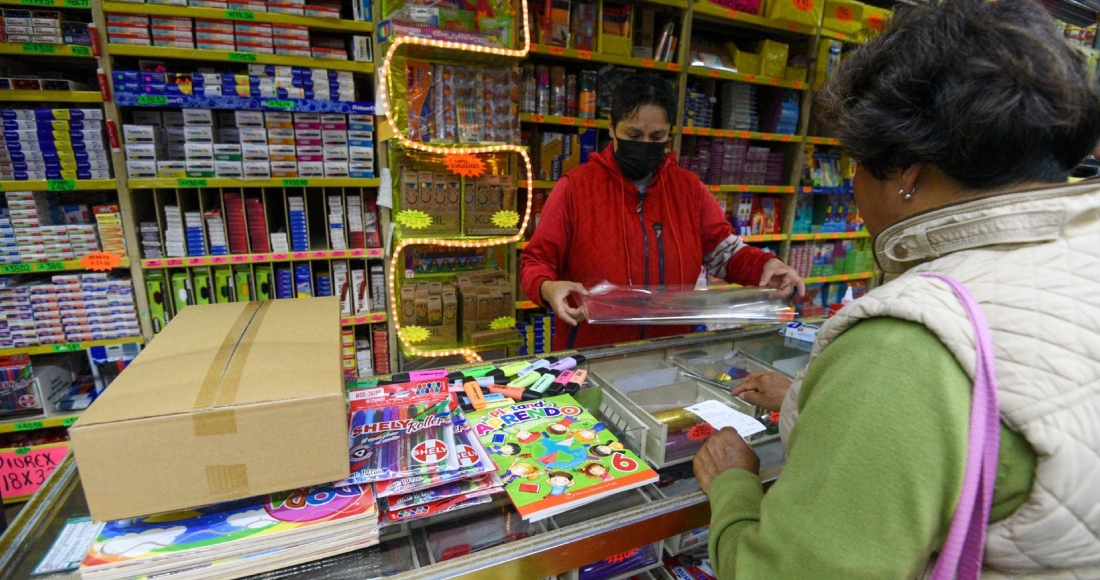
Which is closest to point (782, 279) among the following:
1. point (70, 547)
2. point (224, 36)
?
point (70, 547)

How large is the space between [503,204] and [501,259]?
1.15ft

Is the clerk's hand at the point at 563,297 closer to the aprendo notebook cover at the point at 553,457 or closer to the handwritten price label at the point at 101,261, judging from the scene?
the aprendo notebook cover at the point at 553,457

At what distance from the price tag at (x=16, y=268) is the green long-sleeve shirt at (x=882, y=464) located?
337 centimetres

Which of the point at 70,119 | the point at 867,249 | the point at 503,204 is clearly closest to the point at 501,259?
the point at 503,204

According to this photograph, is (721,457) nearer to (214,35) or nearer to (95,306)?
(214,35)

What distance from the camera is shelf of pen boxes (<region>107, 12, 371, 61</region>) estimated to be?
2.43m

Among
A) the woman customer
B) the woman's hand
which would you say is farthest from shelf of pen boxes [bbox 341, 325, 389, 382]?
the woman customer

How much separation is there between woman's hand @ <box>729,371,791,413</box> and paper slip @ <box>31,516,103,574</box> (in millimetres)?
1242

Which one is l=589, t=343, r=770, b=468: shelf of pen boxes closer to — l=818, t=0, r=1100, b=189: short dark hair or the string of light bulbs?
l=818, t=0, r=1100, b=189: short dark hair

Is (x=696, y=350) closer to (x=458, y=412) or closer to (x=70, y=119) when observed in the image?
(x=458, y=412)

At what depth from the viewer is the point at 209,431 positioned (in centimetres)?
73

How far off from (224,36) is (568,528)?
2.85m

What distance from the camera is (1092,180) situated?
2.17 ft

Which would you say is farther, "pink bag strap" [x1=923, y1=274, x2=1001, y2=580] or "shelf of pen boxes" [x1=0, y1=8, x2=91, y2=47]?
"shelf of pen boxes" [x1=0, y1=8, x2=91, y2=47]
